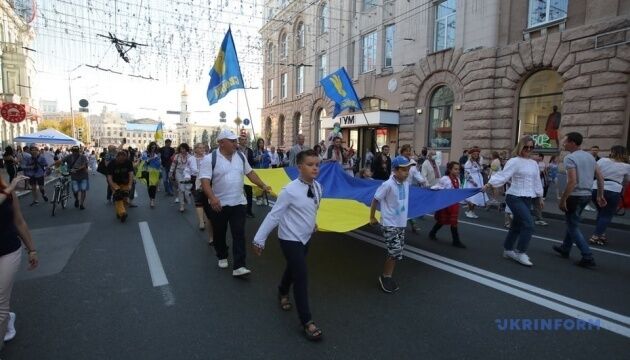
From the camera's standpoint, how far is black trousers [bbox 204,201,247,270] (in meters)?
4.83

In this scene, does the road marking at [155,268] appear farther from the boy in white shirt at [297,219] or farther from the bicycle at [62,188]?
the bicycle at [62,188]

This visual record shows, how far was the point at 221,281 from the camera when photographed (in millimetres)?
4734

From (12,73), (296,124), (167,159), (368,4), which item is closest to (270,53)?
(296,124)

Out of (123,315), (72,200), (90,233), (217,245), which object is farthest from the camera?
(72,200)

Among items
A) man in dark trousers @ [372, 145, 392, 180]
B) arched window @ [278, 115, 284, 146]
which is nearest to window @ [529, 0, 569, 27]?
man in dark trousers @ [372, 145, 392, 180]

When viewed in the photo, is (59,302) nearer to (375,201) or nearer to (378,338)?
(378,338)

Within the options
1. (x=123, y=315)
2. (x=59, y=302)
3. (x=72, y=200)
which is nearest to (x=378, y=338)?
(x=123, y=315)

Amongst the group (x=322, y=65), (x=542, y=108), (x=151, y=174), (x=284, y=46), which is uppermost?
(x=284, y=46)

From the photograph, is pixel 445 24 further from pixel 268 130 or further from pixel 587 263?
pixel 268 130

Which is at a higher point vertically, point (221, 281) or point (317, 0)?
point (317, 0)

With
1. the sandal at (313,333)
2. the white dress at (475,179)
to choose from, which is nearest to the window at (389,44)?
the white dress at (475,179)

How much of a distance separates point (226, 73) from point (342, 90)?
397 centimetres

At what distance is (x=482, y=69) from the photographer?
15586mm

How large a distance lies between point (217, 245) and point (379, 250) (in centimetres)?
258
